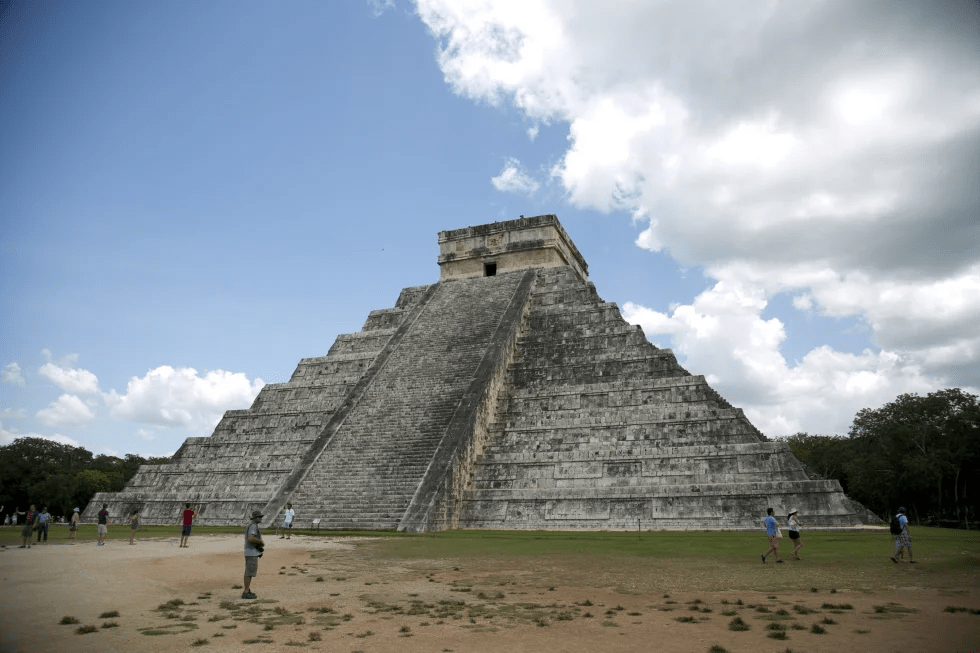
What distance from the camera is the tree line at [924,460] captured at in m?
29.5

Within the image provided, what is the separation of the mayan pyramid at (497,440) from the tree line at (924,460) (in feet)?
54.7

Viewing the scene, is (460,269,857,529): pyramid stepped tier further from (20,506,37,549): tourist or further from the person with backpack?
(20,506,37,549): tourist

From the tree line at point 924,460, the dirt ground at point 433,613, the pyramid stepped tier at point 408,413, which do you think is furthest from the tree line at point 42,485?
the tree line at point 924,460

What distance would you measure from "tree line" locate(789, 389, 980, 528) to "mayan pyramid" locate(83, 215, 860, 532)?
54.7ft

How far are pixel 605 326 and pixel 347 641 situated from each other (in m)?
15.7

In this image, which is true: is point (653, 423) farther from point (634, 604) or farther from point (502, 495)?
point (634, 604)

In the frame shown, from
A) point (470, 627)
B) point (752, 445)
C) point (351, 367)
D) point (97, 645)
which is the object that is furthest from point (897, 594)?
point (351, 367)

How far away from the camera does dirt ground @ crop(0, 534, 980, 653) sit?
4.96 m

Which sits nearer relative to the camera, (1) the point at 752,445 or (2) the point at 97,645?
(2) the point at 97,645

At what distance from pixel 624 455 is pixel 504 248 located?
1151cm

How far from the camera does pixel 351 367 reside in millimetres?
21734

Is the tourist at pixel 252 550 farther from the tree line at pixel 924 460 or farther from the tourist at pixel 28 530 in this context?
the tree line at pixel 924 460

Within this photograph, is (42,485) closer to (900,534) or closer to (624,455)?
(624,455)

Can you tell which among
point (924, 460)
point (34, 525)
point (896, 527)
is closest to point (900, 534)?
point (896, 527)
